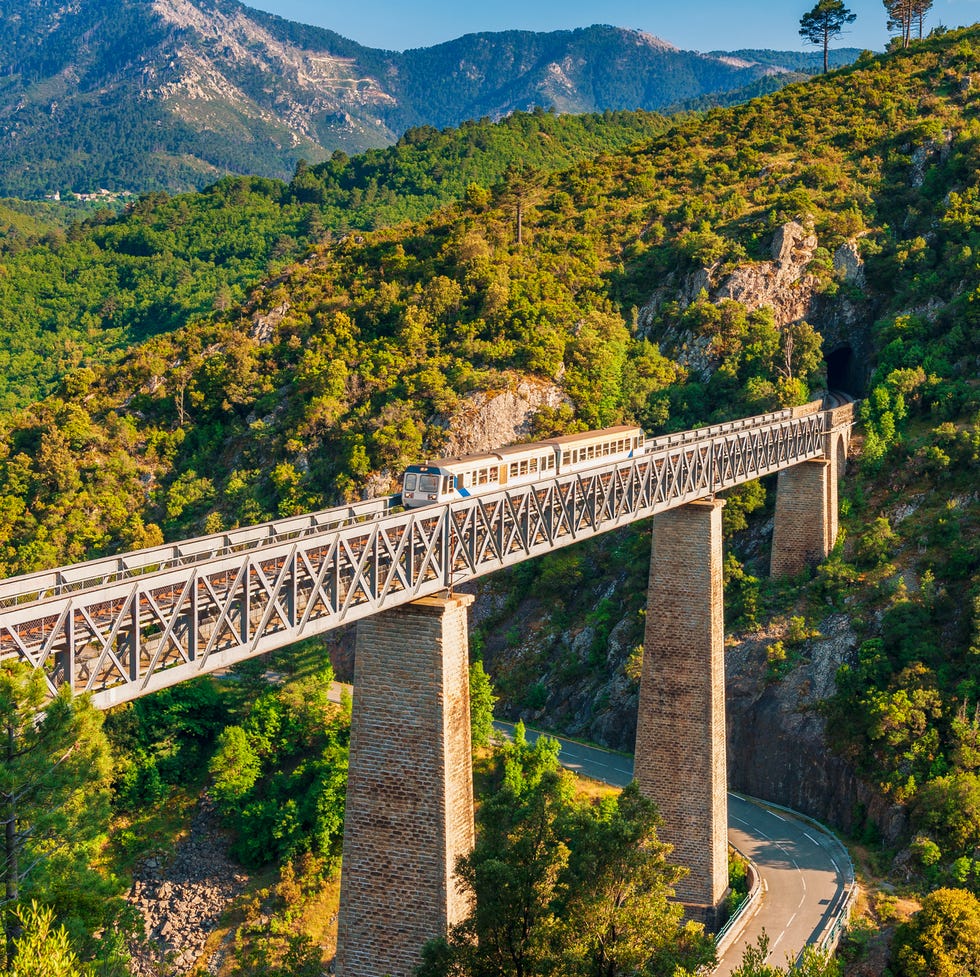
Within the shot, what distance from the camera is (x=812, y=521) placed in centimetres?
5603

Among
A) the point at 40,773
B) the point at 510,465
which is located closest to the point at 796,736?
the point at 510,465

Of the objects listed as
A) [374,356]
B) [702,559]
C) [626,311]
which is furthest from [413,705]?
[626,311]

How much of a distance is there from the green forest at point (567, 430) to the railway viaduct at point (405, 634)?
95.2 inches

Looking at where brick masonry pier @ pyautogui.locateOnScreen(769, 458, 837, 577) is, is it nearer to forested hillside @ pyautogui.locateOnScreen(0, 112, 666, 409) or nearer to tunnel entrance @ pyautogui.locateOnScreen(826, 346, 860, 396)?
tunnel entrance @ pyautogui.locateOnScreen(826, 346, 860, 396)

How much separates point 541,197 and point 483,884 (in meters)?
81.2

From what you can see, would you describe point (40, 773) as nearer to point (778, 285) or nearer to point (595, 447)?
point (595, 447)

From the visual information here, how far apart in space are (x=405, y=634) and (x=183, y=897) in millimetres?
21797

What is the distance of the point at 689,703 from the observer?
4006 cm

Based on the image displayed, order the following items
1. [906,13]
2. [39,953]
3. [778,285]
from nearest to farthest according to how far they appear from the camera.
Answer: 1. [39,953]
2. [778,285]
3. [906,13]

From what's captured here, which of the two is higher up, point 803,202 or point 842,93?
point 842,93

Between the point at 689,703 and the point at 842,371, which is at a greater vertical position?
the point at 842,371

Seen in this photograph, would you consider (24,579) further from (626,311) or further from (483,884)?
(626,311)

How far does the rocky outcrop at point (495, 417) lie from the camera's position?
2645 inches

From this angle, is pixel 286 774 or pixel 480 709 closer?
pixel 286 774
